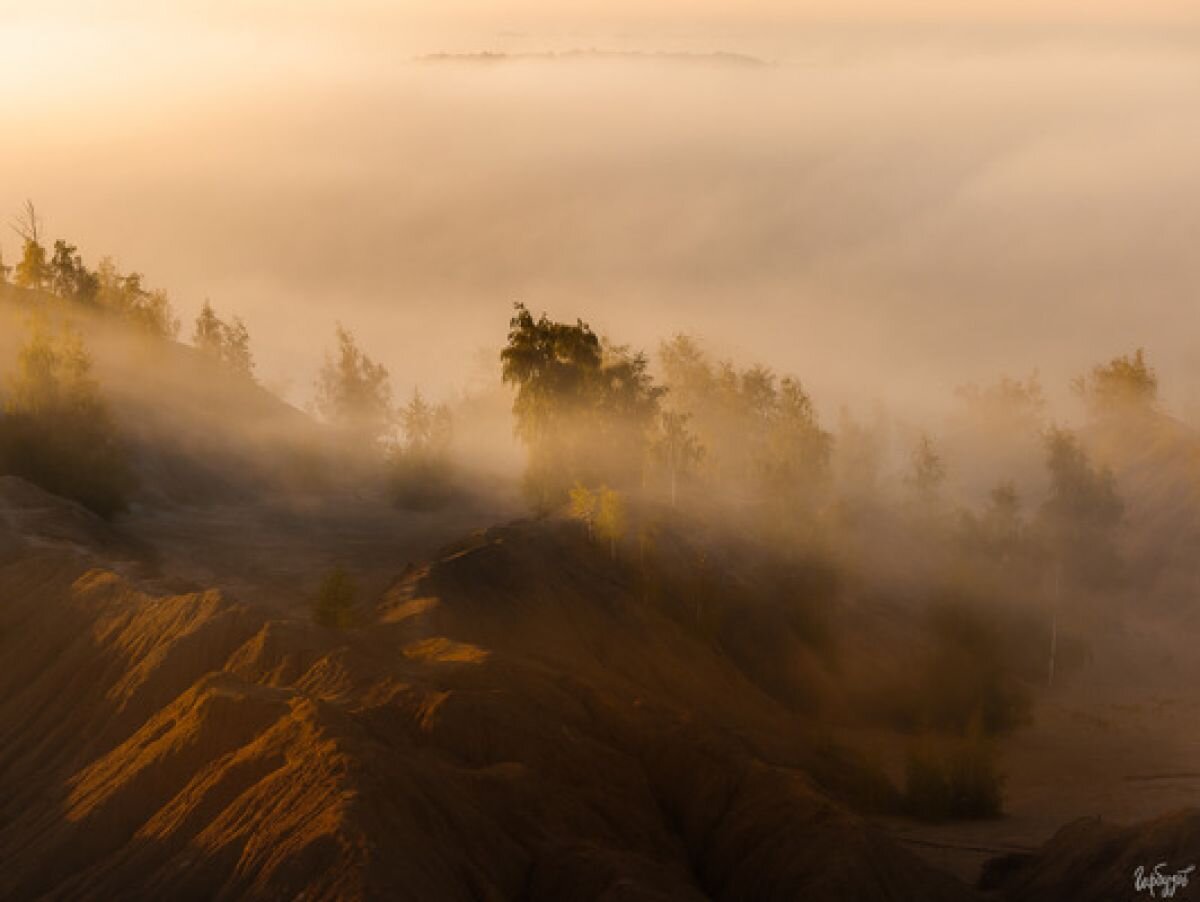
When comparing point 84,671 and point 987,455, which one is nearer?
point 84,671

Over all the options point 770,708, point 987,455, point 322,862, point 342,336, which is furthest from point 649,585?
point 987,455

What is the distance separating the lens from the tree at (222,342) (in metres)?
130

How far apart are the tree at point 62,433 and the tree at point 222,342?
2004 inches

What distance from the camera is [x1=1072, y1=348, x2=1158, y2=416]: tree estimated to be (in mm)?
153875

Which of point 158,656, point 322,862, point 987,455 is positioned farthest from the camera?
point 987,455

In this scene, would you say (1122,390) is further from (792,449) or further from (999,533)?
(999,533)

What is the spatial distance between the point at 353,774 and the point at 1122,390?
5389 inches

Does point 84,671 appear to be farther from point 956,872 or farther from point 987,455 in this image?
point 987,455

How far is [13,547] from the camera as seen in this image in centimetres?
5216

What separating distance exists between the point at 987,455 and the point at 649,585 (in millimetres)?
101434

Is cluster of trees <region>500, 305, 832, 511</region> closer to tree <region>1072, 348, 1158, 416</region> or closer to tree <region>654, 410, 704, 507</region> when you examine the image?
tree <region>654, 410, 704, 507</region>

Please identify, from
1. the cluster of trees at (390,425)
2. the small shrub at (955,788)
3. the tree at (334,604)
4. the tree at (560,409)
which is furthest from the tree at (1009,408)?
the tree at (334,604)

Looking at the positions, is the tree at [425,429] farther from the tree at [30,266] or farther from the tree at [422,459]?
the tree at [30,266]

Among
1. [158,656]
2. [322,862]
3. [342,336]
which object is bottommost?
[322,862]
